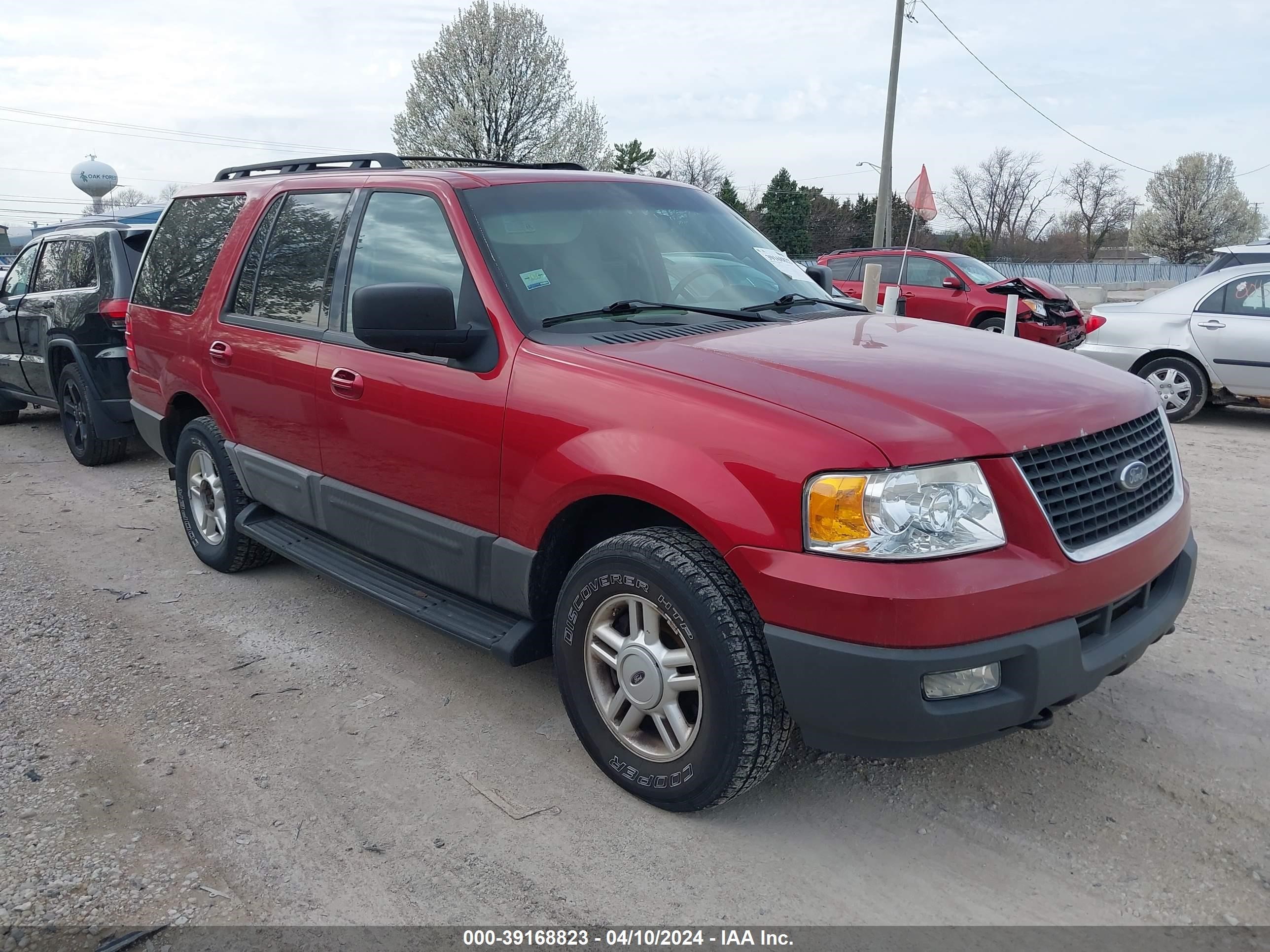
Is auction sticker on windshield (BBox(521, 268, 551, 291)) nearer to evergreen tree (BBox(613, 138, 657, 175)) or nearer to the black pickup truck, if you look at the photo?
the black pickup truck

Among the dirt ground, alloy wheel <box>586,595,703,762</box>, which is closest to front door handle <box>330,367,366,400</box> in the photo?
the dirt ground

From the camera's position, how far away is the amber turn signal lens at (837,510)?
8.16 feet

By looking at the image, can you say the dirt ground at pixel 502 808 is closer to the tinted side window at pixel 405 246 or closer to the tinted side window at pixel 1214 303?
the tinted side window at pixel 405 246

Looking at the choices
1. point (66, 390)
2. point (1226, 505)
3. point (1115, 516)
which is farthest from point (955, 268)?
point (1115, 516)

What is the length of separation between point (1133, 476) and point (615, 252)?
193cm

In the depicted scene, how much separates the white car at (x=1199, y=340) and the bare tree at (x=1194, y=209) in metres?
65.8

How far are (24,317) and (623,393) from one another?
24.7 feet

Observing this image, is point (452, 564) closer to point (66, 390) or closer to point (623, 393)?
point (623, 393)

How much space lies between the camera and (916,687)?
2.46 m

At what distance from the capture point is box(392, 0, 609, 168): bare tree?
41.4 metres

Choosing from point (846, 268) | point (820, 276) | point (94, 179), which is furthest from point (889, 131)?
Result: point (94, 179)

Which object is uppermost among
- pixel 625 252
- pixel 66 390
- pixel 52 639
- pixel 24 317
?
pixel 625 252

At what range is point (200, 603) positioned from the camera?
4.88 meters

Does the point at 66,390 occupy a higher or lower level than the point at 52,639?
higher
